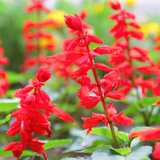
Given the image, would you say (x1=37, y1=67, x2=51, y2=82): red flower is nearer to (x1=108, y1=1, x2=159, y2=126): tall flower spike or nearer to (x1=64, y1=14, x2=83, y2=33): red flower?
(x1=64, y1=14, x2=83, y2=33): red flower

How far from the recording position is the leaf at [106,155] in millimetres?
604

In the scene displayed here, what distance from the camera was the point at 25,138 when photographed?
2.00 ft

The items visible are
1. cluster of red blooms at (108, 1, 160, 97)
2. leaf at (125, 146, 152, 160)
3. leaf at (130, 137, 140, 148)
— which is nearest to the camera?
leaf at (125, 146, 152, 160)

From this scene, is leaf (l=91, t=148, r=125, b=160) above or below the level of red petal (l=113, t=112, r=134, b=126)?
below

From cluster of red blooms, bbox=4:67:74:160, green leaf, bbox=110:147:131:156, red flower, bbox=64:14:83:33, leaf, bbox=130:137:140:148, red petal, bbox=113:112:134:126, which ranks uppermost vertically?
red flower, bbox=64:14:83:33

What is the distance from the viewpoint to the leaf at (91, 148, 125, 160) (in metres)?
0.60

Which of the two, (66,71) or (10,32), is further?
(10,32)

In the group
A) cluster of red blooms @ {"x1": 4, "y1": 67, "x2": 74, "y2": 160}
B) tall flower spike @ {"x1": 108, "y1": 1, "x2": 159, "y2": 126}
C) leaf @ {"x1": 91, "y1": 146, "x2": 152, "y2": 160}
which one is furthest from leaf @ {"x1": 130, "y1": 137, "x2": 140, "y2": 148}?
tall flower spike @ {"x1": 108, "y1": 1, "x2": 159, "y2": 126}

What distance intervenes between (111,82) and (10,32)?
7.03 ft

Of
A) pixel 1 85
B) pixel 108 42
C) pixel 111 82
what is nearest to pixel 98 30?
pixel 108 42

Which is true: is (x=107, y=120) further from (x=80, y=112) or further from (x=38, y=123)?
(x=80, y=112)

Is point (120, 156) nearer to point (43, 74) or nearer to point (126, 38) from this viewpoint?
point (43, 74)

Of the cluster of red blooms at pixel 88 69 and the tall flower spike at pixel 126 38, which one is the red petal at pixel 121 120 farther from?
the tall flower spike at pixel 126 38

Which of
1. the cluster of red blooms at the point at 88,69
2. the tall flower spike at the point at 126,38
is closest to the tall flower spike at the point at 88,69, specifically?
the cluster of red blooms at the point at 88,69
